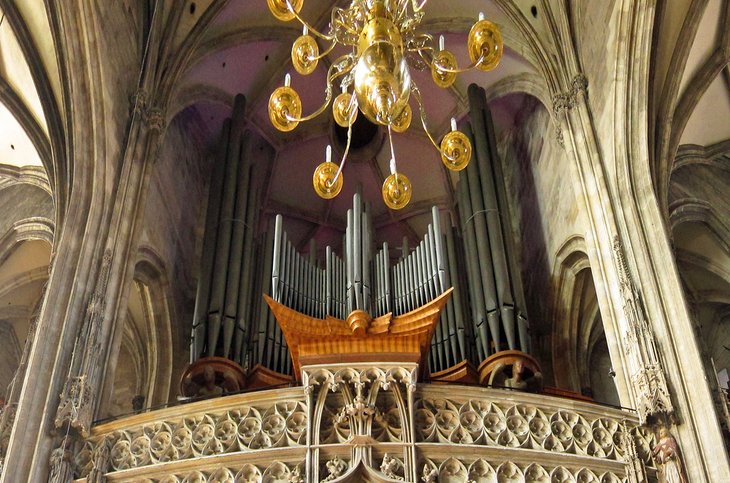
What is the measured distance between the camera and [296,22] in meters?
15.3

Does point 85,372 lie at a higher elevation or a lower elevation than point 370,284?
lower

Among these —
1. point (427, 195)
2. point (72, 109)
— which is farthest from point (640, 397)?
point (427, 195)

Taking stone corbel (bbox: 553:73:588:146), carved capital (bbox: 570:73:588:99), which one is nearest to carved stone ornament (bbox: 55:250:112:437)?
stone corbel (bbox: 553:73:588:146)

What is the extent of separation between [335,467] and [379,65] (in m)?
3.76

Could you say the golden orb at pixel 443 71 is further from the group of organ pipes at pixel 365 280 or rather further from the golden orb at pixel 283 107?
the group of organ pipes at pixel 365 280

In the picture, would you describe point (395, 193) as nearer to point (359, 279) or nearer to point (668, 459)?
point (359, 279)

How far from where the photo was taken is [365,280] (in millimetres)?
12797

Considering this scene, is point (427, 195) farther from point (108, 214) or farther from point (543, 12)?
point (108, 214)

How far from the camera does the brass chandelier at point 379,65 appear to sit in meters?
8.68

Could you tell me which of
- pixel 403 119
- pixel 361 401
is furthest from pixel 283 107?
pixel 361 401

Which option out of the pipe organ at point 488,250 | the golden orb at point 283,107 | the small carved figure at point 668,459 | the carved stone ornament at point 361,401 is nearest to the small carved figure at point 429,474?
the carved stone ornament at point 361,401

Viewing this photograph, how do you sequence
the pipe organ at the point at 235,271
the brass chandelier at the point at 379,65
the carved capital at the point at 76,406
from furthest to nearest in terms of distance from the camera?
the pipe organ at the point at 235,271, the carved capital at the point at 76,406, the brass chandelier at the point at 379,65

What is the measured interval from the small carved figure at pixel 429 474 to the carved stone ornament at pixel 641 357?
2.15m

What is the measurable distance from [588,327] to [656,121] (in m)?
3.64
